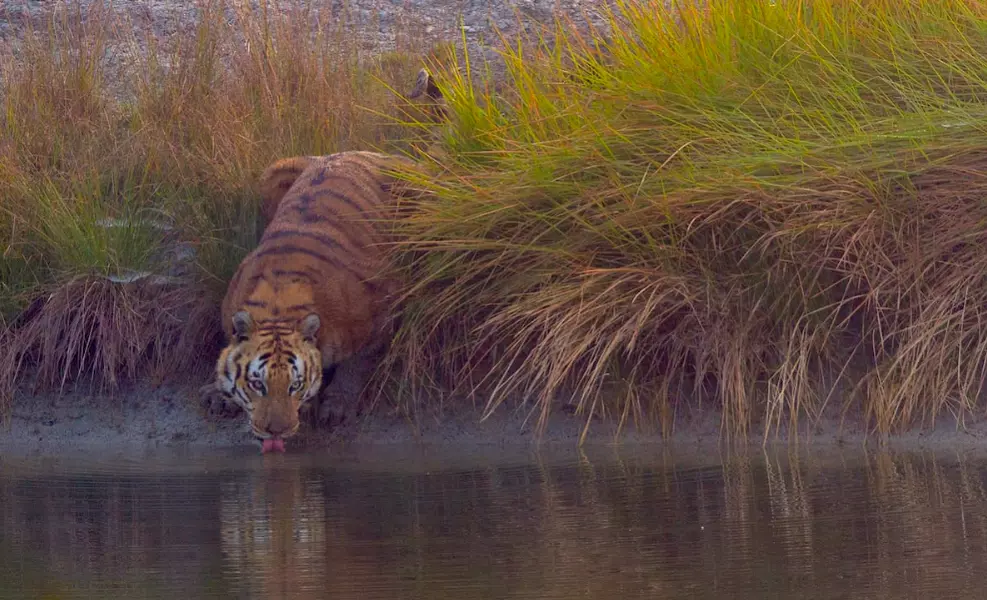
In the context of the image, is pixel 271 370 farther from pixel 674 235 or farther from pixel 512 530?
pixel 512 530

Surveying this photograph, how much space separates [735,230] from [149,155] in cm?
306

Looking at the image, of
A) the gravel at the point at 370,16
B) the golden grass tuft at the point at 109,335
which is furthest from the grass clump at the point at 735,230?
the gravel at the point at 370,16

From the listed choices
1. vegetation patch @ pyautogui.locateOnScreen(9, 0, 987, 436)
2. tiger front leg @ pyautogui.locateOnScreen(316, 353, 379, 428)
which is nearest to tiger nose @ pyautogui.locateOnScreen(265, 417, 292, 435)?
tiger front leg @ pyautogui.locateOnScreen(316, 353, 379, 428)

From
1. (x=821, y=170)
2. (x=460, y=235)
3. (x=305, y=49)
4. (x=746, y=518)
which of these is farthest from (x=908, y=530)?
(x=305, y=49)

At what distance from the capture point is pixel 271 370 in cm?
554

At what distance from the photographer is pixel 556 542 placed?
3.80 m

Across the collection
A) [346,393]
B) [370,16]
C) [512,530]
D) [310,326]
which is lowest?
[512,530]

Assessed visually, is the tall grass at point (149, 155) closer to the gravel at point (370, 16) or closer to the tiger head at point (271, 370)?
the gravel at point (370, 16)

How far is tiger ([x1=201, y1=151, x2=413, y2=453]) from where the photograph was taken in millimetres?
5582

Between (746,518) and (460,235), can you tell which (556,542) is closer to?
(746,518)

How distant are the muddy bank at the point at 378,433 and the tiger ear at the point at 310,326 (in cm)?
52

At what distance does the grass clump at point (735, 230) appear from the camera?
5.33 metres

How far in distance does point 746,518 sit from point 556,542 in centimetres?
60

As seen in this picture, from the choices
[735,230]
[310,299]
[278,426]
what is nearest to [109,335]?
[310,299]
